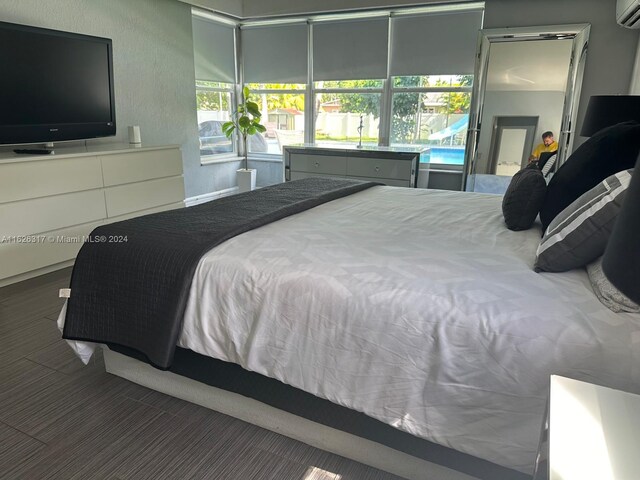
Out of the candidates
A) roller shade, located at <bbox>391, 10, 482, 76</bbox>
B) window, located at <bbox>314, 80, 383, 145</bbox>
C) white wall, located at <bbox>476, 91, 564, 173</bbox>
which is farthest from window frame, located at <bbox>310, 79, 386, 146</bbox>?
white wall, located at <bbox>476, 91, 564, 173</bbox>

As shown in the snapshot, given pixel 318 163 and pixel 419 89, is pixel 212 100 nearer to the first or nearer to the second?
pixel 318 163

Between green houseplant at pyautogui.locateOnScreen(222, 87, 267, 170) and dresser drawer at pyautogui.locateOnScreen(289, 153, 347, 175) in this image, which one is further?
green houseplant at pyautogui.locateOnScreen(222, 87, 267, 170)

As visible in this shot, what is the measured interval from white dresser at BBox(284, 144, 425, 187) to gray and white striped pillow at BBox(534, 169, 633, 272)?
3.24m

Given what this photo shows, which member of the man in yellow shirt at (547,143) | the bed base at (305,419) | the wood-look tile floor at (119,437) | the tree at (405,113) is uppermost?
the tree at (405,113)

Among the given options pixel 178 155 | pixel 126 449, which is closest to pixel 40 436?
pixel 126 449

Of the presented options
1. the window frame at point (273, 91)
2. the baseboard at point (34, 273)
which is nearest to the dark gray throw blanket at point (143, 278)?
the baseboard at point (34, 273)

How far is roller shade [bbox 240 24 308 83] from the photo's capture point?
584 cm

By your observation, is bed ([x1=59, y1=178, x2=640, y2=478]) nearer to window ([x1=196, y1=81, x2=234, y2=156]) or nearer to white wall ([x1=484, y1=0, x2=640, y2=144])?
white wall ([x1=484, y1=0, x2=640, y2=144])

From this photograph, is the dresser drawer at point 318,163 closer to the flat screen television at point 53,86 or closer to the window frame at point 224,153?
the window frame at point 224,153

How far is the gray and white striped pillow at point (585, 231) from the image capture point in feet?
4.08

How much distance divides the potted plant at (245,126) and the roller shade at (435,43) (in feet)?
6.08

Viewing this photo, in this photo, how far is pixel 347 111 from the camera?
19.2 feet

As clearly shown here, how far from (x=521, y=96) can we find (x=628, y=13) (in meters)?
1.12

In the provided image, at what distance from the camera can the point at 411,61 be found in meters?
5.21
